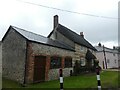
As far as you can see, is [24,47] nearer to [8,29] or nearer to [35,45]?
[35,45]

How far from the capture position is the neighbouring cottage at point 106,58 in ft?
179

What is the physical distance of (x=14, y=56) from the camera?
731 inches

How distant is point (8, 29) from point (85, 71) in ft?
53.8

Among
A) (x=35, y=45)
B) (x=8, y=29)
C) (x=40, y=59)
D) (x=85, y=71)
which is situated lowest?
(x=85, y=71)

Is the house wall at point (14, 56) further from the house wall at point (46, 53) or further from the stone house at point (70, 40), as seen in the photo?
the stone house at point (70, 40)

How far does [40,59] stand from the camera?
19172mm

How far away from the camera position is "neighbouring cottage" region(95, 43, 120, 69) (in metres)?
54.7

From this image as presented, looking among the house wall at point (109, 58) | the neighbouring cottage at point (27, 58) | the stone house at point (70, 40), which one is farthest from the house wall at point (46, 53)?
the house wall at point (109, 58)

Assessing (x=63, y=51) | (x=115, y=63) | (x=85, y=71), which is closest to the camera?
(x=63, y=51)

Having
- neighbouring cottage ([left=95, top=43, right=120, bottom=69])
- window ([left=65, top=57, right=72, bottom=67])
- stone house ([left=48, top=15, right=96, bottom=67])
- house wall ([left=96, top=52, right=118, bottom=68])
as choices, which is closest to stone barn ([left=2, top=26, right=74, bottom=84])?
window ([left=65, top=57, right=72, bottom=67])

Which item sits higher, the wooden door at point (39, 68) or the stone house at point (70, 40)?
the stone house at point (70, 40)

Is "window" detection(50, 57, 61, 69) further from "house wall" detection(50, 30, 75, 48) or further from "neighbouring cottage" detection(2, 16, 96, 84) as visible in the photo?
"house wall" detection(50, 30, 75, 48)

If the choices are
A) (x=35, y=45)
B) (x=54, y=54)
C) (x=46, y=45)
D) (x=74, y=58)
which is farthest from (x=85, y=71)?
(x=35, y=45)

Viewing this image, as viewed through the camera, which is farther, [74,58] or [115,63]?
[115,63]
